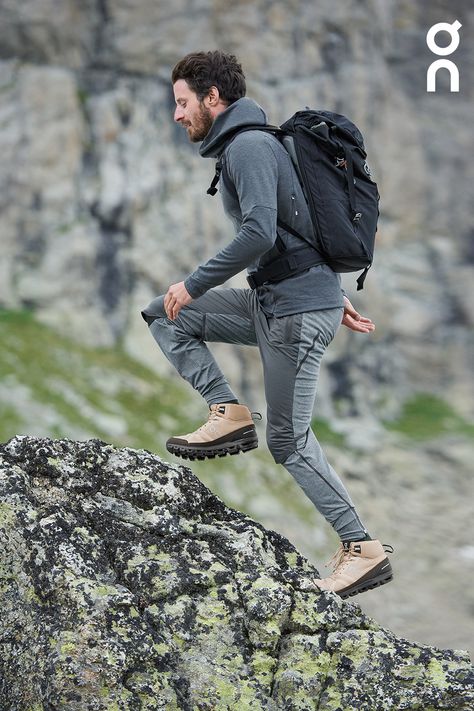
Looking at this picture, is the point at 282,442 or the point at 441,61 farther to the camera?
the point at 441,61

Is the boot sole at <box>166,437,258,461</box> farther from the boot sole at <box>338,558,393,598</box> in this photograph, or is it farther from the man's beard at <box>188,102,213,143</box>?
the man's beard at <box>188,102,213,143</box>

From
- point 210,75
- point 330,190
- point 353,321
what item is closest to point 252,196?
point 330,190

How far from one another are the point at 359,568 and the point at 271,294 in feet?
6.26

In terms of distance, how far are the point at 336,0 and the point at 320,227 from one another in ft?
137

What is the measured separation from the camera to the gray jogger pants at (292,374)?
23.8 ft

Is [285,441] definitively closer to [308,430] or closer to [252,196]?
[308,430]

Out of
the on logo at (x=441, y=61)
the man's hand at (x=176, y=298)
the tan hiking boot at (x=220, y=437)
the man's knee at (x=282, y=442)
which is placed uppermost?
the on logo at (x=441, y=61)

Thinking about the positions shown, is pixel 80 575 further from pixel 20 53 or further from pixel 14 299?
pixel 20 53

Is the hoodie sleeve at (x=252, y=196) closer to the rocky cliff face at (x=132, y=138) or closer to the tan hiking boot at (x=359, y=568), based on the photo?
the tan hiking boot at (x=359, y=568)

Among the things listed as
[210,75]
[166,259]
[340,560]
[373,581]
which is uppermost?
[166,259]

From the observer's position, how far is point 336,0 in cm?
4625

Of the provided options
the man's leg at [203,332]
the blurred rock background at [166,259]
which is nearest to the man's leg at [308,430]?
the man's leg at [203,332]

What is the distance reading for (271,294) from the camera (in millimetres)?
7281

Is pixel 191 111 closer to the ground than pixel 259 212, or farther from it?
farther from it
